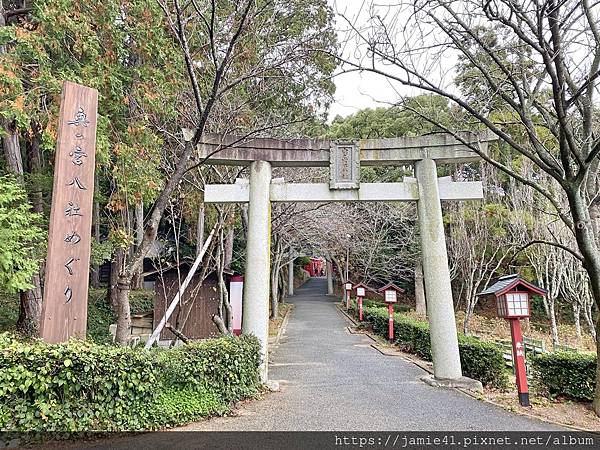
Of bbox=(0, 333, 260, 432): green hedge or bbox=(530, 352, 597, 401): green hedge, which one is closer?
bbox=(0, 333, 260, 432): green hedge

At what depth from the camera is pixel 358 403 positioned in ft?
20.4

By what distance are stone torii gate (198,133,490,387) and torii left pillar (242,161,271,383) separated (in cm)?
2

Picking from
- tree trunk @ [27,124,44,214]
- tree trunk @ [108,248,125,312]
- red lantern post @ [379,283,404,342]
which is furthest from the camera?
tree trunk @ [108,248,125,312]

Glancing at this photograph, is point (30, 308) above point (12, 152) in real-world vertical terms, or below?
below

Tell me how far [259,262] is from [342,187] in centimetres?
218

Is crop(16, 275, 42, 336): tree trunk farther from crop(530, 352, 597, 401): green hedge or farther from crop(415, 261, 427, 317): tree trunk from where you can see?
crop(415, 261, 427, 317): tree trunk

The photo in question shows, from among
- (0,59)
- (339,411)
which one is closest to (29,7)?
(0,59)

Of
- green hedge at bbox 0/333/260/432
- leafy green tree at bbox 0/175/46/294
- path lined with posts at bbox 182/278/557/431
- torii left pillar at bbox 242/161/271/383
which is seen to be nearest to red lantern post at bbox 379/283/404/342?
path lined with posts at bbox 182/278/557/431

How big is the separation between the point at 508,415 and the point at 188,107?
8.86 meters

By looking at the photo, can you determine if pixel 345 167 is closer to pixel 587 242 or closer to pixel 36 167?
pixel 587 242

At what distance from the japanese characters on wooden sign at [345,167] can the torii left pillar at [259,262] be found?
128 cm

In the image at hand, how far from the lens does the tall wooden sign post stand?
5.04 m

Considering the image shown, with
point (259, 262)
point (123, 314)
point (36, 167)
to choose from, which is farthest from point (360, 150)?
point (36, 167)

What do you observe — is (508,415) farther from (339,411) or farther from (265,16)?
(265,16)
